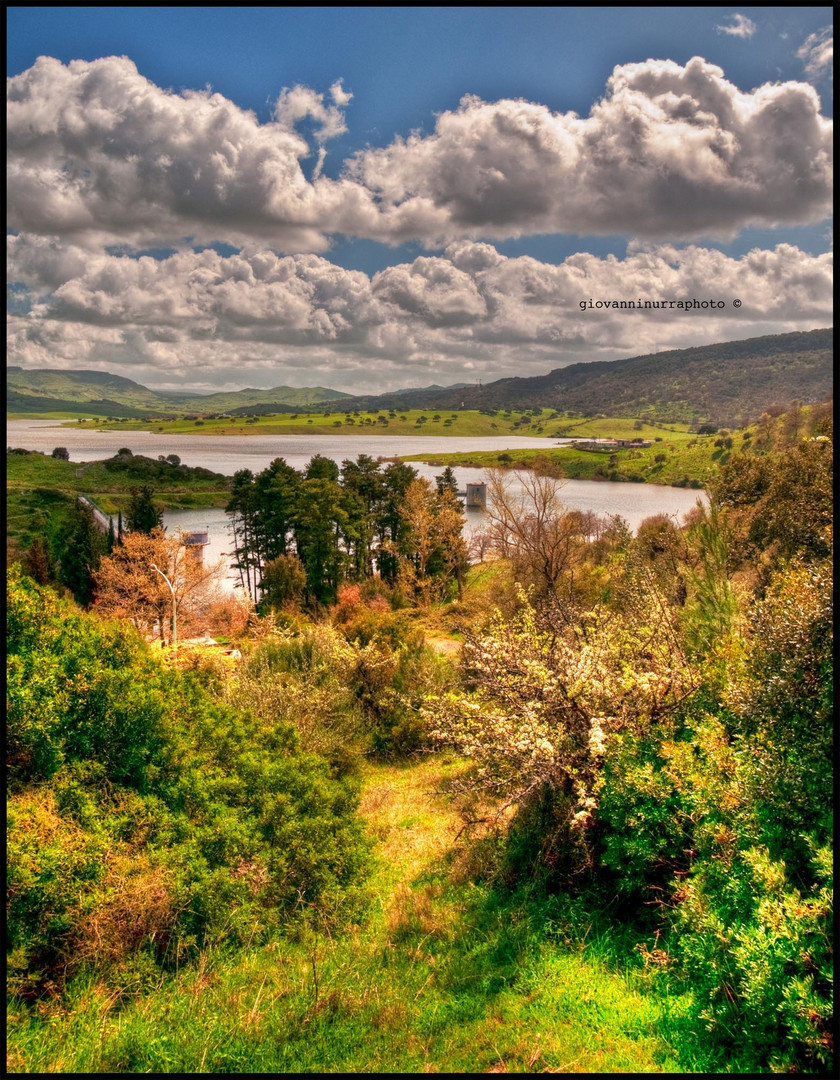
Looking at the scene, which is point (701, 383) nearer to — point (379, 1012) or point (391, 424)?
point (391, 424)

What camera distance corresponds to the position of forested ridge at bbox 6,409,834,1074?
5621mm

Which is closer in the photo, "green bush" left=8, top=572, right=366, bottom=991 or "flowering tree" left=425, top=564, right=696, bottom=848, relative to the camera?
"green bush" left=8, top=572, right=366, bottom=991

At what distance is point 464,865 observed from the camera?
1080 centimetres

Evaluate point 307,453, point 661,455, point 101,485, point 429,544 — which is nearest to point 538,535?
point 429,544

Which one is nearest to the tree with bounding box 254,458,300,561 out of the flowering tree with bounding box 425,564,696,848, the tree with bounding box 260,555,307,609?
the tree with bounding box 260,555,307,609

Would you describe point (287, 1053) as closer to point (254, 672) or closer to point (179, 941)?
point (179, 941)

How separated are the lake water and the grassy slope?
38.8 meters

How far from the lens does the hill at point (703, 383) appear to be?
272 feet

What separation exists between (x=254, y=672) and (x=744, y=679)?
15345mm

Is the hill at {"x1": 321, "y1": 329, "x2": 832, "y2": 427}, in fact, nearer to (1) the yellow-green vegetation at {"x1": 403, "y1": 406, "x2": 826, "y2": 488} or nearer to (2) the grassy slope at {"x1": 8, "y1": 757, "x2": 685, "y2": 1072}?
(1) the yellow-green vegetation at {"x1": 403, "y1": 406, "x2": 826, "y2": 488}

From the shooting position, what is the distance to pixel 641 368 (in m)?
110

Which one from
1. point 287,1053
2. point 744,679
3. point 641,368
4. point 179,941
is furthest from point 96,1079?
point 641,368

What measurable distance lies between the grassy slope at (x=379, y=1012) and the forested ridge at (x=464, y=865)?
37mm

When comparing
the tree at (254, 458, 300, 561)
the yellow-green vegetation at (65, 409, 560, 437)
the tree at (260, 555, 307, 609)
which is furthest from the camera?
the yellow-green vegetation at (65, 409, 560, 437)
